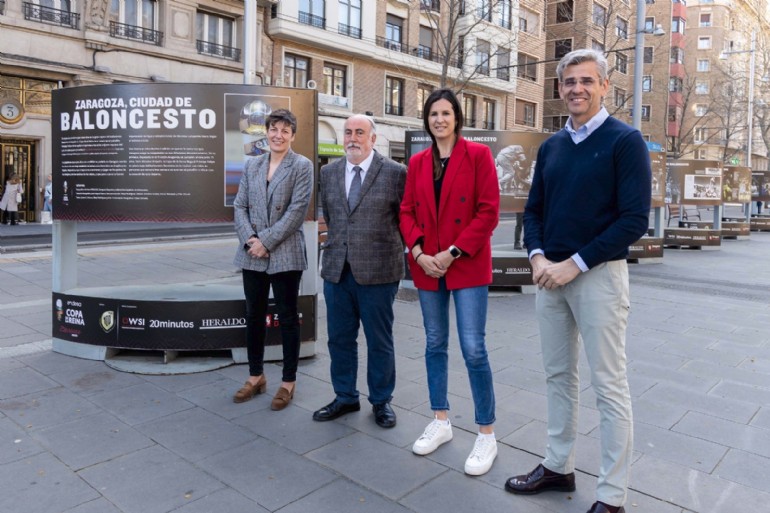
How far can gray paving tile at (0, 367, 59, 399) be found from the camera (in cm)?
452

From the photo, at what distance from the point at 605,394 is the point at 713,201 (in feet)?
50.0

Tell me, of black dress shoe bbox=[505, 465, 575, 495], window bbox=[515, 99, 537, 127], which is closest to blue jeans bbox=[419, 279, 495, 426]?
black dress shoe bbox=[505, 465, 575, 495]

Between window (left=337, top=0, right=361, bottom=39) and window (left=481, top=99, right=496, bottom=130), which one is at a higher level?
window (left=337, top=0, right=361, bottom=39)

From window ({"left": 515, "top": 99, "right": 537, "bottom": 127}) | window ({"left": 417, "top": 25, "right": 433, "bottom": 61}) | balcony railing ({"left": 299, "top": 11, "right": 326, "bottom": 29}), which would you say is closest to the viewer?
balcony railing ({"left": 299, "top": 11, "right": 326, "bottom": 29})

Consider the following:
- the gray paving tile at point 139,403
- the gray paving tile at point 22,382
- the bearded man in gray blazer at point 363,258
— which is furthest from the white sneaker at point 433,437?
the gray paving tile at point 22,382

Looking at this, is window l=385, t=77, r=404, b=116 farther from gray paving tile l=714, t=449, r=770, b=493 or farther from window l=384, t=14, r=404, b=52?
gray paving tile l=714, t=449, r=770, b=493

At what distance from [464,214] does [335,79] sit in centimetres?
2752

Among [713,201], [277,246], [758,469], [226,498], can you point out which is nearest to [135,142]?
[277,246]

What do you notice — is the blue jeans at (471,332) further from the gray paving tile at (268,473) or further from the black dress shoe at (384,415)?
the gray paving tile at (268,473)

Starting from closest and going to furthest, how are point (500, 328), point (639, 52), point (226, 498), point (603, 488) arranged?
1. point (603, 488)
2. point (226, 498)
3. point (500, 328)
4. point (639, 52)

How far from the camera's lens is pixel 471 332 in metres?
3.46

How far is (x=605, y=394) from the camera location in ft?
9.30

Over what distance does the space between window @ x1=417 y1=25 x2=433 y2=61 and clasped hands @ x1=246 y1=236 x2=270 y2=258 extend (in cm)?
3026

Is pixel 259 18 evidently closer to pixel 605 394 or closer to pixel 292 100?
pixel 292 100
